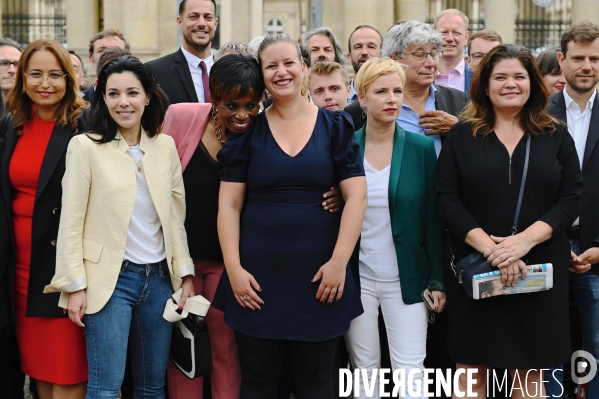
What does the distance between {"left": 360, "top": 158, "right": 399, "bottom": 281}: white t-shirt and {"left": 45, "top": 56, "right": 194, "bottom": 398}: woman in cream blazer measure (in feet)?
3.52

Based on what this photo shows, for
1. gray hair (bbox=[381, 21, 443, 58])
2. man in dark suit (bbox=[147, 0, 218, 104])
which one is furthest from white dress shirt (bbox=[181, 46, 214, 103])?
gray hair (bbox=[381, 21, 443, 58])

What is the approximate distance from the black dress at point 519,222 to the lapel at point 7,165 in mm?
2538

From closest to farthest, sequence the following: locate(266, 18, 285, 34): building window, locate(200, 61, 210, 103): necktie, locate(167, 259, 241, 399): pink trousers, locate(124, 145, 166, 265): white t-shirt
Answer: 1. locate(124, 145, 166, 265): white t-shirt
2. locate(167, 259, 241, 399): pink trousers
3. locate(200, 61, 210, 103): necktie
4. locate(266, 18, 285, 34): building window

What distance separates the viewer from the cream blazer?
4062 mm

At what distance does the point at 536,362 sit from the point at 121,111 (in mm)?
2769

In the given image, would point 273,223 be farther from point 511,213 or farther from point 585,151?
point 585,151

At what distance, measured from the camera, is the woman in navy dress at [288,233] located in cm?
402

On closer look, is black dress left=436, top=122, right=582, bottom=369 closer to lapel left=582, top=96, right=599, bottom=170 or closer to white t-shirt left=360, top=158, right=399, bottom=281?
white t-shirt left=360, top=158, right=399, bottom=281

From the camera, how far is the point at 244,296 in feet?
13.3

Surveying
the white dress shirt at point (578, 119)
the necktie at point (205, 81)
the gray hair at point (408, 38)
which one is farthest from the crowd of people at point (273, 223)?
the necktie at point (205, 81)

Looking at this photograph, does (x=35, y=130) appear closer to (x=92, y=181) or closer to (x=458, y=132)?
(x=92, y=181)

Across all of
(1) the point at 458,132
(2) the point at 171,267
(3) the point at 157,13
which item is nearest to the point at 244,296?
(2) the point at 171,267

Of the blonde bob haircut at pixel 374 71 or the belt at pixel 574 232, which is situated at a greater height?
the blonde bob haircut at pixel 374 71

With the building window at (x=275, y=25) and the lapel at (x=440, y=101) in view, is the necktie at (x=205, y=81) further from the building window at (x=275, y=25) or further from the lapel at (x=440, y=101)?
the building window at (x=275, y=25)
